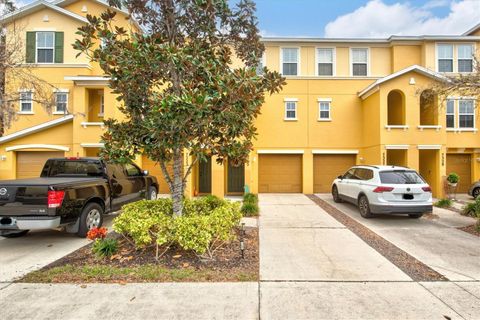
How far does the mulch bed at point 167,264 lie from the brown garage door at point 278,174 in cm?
941

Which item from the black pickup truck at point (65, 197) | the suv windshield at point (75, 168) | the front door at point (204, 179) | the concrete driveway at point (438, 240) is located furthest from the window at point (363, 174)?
the suv windshield at point (75, 168)

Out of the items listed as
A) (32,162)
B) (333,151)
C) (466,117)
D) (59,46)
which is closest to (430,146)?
(466,117)

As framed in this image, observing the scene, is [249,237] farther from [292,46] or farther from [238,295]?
[292,46]

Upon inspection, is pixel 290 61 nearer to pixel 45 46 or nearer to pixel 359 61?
pixel 359 61

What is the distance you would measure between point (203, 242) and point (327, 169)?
39.1 feet

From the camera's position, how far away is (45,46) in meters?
15.0

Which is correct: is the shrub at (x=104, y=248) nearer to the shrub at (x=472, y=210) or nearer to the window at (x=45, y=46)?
the shrub at (x=472, y=210)

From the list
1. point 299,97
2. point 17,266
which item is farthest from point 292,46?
point 17,266

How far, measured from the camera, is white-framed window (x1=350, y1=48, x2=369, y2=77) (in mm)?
15930

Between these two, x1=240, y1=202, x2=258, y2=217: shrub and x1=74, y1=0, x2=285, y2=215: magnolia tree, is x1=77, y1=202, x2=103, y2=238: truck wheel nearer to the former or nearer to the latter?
x1=74, y1=0, x2=285, y2=215: magnolia tree

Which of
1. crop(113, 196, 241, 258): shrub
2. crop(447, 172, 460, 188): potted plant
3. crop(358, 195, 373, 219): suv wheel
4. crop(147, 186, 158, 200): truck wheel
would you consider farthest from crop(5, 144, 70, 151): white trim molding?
crop(447, 172, 460, 188): potted plant

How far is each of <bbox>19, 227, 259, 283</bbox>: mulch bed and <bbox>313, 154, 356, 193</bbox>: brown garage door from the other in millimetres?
10181

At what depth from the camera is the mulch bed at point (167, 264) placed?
14.3 feet

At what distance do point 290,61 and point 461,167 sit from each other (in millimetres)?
11343
